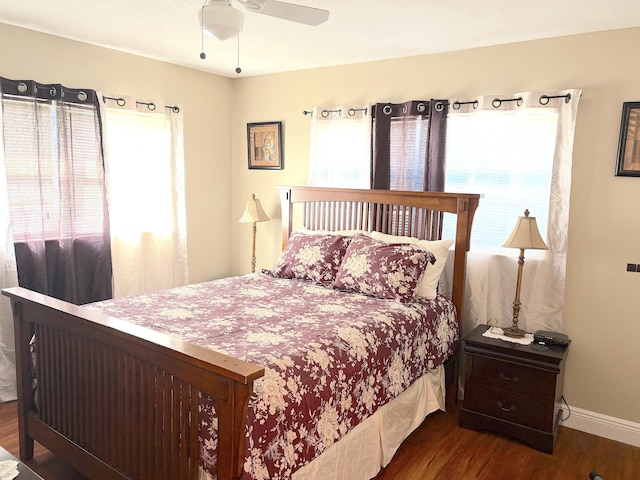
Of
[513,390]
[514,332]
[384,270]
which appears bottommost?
[513,390]

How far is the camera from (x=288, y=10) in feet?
6.57

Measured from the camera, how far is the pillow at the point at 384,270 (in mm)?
2980

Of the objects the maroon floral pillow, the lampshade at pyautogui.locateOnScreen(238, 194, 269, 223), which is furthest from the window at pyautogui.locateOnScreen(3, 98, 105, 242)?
the maroon floral pillow

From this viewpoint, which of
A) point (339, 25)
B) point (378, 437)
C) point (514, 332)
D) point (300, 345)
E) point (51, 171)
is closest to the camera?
point (300, 345)

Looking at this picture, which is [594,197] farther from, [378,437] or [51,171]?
[51,171]

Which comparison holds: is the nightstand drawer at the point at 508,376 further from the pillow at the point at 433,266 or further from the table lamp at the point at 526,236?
the table lamp at the point at 526,236

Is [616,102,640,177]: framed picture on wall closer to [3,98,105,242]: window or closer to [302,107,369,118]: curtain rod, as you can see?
[302,107,369,118]: curtain rod

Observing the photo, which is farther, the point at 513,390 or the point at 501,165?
the point at 501,165

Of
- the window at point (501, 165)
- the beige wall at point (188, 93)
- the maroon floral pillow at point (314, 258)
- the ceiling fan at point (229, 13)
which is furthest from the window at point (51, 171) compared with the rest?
the window at point (501, 165)

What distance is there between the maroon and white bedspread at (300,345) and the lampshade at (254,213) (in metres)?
0.87

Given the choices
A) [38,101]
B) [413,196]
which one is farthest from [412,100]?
[38,101]

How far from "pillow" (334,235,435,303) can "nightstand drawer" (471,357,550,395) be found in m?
0.58

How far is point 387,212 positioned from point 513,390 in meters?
1.45

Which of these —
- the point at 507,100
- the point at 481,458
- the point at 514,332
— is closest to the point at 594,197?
the point at 507,100
